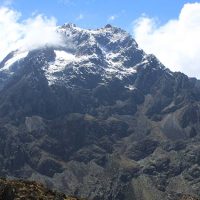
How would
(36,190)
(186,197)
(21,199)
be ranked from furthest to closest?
(186,197), (36,190), (21,199)

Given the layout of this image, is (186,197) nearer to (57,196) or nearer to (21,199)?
(57,196)

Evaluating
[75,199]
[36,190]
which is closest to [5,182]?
[36,190]

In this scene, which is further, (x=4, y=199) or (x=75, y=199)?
(x=75, y=199)

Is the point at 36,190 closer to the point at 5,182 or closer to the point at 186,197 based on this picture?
the point at 5,182

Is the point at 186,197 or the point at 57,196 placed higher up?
the point at 186,197

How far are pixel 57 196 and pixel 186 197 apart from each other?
19994 millimetres

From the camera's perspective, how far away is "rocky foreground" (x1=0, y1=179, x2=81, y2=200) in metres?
57.5

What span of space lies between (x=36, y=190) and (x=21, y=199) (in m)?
3.94

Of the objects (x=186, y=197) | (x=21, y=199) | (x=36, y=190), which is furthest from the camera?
(x=186, y=197)

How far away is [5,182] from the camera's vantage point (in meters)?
62.4

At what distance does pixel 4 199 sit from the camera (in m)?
58.2

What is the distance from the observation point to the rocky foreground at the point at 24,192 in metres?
57.5

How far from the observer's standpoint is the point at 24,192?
5875 cm

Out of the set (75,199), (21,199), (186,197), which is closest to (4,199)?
(21,199)
